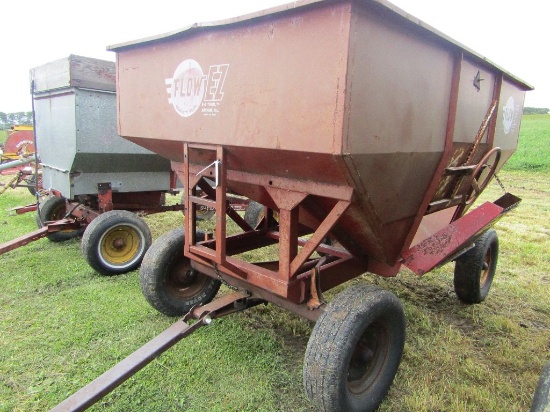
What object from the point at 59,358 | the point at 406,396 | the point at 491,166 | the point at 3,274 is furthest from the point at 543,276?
the point at 3,274

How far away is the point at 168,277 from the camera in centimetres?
326

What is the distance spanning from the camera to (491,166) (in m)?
3.58

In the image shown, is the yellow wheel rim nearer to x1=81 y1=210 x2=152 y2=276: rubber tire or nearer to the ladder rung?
x1=81 y1=210 x2=152 y2=276: rubber tire

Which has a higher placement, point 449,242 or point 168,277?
point 449,242

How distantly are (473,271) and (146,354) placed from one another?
2820 mm

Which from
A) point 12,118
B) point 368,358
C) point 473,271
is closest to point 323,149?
point 368,358

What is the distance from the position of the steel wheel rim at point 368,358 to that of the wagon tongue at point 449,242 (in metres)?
0.48

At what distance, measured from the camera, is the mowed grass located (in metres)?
2.44

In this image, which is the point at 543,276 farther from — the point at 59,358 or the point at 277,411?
the point at 59,358

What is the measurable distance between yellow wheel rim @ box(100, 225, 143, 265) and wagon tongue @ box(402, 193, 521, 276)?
2.97 m

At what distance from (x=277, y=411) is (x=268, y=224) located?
68.8 inches

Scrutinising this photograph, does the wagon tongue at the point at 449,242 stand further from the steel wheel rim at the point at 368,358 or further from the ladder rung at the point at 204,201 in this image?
the ladder rung at the point at 204,201

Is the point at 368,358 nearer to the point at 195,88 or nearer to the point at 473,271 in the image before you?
the point at 473,271

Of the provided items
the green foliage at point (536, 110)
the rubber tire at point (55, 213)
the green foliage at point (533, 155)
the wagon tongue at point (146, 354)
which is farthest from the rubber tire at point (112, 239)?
the green foliage at point (536, 110)
